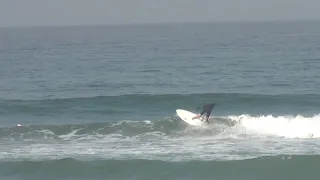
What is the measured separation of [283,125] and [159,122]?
5.86m

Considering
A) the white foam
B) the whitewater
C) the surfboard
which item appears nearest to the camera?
the whitewater

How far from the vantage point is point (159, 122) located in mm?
30984

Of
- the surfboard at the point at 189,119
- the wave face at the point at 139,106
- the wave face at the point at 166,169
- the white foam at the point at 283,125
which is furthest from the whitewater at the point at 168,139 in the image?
the wave face at the point at 139,106

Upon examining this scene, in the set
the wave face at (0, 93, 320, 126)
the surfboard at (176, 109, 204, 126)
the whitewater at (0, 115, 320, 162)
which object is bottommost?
the whitewater at (0, 115, 320, 162)

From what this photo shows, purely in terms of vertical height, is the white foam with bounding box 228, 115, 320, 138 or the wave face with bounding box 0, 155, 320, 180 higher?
the white foam with bounding box 228, 115, 320, 138

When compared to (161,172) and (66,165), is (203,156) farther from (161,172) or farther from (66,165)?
(66,165)

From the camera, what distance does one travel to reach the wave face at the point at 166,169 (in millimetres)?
21594

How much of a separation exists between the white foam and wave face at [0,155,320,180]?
5.73m

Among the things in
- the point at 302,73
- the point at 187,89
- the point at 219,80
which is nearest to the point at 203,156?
the point at 187,89

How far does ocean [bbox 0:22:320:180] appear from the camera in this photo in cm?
2222

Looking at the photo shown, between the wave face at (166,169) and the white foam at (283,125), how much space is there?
226 inches

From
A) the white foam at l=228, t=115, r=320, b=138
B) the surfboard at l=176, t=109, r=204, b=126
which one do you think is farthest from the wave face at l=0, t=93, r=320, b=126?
the surfboard at l=176, t=109, r=204, b=126

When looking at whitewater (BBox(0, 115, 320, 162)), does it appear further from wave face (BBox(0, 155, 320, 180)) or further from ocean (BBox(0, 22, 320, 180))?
wave face (BBox(0, 155, 320, 180))

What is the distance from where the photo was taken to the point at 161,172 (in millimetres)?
21859
